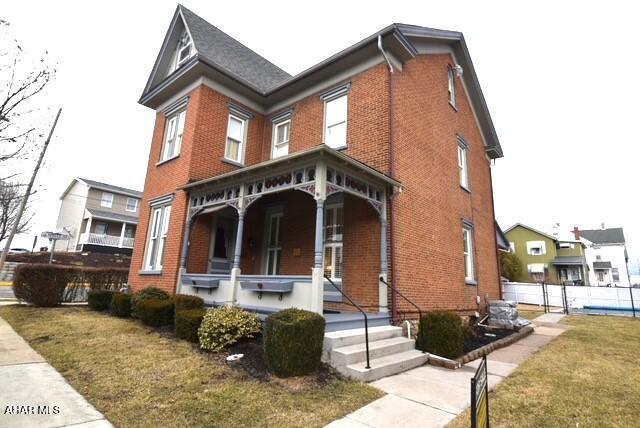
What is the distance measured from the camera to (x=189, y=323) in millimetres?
6820

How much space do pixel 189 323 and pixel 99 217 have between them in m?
33.7

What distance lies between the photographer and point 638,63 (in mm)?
11227

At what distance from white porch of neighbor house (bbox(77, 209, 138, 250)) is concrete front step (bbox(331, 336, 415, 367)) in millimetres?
34875

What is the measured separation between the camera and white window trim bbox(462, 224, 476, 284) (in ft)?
38.1

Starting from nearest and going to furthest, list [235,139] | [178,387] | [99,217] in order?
[178,387] < [235,139] < [99,217]

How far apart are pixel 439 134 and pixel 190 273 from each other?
9.15m

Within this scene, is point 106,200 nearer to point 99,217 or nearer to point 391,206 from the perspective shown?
point 99,217

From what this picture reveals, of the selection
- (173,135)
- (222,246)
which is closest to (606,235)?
(222,246)

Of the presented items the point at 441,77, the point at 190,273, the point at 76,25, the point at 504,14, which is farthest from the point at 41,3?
the point at 504,14

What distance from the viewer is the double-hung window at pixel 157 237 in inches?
424

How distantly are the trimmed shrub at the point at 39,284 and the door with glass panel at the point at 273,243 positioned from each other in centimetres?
762

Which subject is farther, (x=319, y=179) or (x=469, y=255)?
(x=469, y=255)

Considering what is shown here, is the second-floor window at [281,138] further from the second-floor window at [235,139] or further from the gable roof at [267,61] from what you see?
the second-floor window at [235,139]

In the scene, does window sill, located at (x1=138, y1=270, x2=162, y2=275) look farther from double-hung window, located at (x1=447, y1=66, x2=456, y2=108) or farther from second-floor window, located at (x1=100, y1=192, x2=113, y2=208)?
second-floor window, located at (x1=100, y1=192, x2=113, y2=208)
